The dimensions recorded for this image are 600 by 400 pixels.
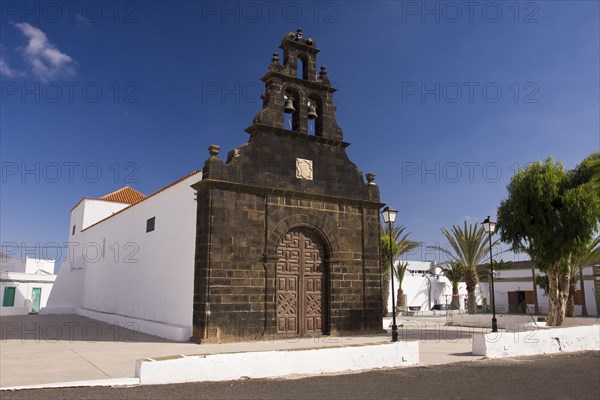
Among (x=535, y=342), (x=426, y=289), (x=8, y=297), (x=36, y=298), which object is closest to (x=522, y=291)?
(x=426, y=289)

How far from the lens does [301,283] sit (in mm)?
13328

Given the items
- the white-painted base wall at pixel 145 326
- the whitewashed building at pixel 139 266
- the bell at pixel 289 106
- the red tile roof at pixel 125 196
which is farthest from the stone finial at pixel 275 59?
the red tile roof at pixel 125 196

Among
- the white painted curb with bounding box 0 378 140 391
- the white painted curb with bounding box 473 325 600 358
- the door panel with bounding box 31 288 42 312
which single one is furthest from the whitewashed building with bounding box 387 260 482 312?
the white painted curb with bounding box 0 378 140 391

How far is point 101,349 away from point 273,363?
511cm

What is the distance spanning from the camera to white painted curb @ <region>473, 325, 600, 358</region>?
34.6 ft

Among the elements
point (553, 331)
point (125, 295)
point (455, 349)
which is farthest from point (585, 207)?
point (125, 295)

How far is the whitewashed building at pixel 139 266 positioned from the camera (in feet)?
43.8

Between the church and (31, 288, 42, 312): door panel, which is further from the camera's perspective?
(31, 288, 42, 312): door panel

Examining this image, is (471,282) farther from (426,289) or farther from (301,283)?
(301,283)

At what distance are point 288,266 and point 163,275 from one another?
13.5 feet

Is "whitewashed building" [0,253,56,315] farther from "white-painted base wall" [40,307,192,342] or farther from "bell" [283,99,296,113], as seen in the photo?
"bell" [283,99,296,113]

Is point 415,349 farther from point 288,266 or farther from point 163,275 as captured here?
point 163,275

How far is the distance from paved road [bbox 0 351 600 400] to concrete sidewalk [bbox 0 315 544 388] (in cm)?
95

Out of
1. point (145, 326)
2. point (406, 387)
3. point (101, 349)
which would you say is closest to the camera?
point (406, 387)
